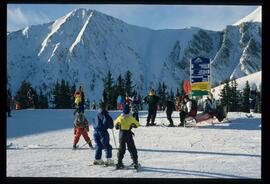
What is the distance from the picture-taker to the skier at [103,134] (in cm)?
1226

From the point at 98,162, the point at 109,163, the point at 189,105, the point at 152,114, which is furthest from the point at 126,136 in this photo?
the point at 189,105

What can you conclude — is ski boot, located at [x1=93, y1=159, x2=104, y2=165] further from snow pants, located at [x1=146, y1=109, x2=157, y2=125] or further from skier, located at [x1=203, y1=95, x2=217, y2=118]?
skier, located at [x1=203, y1=95, x2=217, y2=118]

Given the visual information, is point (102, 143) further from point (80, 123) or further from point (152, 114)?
point (152, 114)

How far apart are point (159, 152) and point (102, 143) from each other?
2.26 m

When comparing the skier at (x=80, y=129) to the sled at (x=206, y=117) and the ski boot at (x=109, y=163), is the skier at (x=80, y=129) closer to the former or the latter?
the ski boot at (x=109, y=163)

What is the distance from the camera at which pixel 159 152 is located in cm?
1399

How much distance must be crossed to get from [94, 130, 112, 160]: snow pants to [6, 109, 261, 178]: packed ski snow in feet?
1.29

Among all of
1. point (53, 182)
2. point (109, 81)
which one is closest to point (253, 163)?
point (53, 182)

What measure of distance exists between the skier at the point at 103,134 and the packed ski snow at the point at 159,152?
33cm

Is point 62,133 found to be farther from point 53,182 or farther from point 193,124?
point 53,182

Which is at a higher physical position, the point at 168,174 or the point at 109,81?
the point at 109,81

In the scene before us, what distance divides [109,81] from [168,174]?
6135 cm

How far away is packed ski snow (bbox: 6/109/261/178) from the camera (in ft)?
37.7
